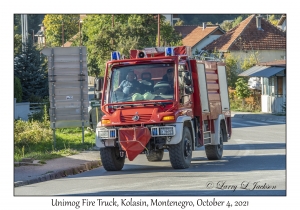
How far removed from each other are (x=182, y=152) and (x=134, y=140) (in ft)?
3.99

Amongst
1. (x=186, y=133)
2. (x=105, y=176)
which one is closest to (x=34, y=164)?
(x=105, y=176)

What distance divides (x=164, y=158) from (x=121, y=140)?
4368 millimetres

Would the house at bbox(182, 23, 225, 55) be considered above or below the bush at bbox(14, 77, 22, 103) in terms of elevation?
above

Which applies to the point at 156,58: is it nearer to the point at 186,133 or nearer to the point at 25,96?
the point at 186,133

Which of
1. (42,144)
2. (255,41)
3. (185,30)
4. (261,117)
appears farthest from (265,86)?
(42,144)

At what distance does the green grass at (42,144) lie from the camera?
20847 millimetres

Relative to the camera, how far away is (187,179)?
15.2 metres

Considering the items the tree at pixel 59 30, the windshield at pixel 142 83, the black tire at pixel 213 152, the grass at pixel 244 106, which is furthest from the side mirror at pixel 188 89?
the tree at pixel 59 30

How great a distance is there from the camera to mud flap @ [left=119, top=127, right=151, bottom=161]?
653 inches

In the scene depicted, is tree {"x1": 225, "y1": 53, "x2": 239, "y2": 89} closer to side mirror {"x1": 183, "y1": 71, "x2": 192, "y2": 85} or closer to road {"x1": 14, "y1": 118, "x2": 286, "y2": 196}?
road {"x1": 14, "y1": 118, "x2": 286, "y2": 196}

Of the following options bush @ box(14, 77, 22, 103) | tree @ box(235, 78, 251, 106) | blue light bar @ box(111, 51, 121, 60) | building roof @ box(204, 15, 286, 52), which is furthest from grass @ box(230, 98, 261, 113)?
blue light bar @ box(111, 51, 121, 60)

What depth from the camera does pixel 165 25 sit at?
62.9 metres
